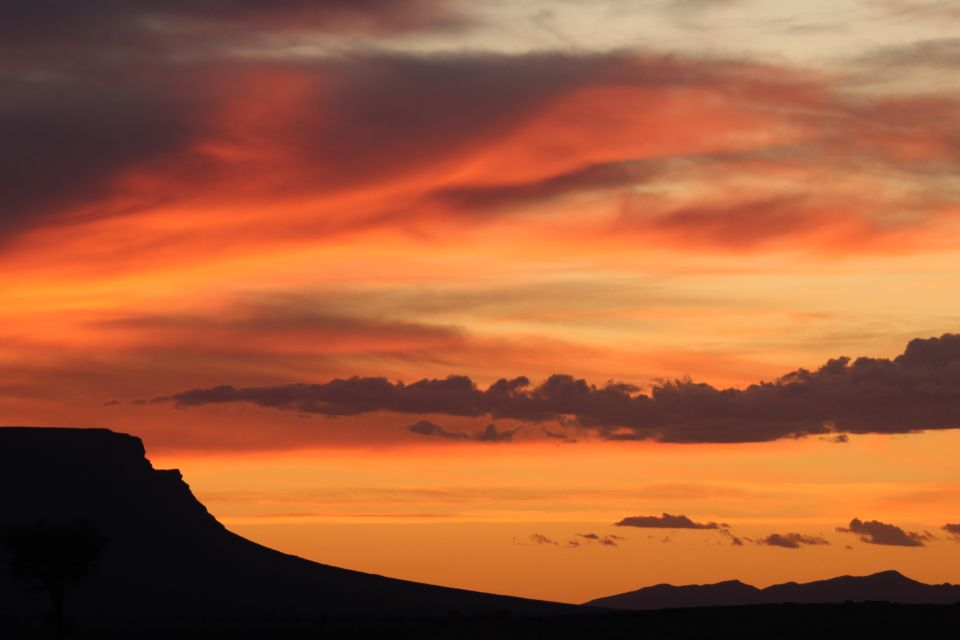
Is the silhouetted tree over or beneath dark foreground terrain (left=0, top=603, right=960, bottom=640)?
over

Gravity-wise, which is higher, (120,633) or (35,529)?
(35,529)

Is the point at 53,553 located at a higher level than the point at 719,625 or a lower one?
higher

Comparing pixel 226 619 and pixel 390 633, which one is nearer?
pixel 390 633

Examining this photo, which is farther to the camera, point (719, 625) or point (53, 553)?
point (53, 553)

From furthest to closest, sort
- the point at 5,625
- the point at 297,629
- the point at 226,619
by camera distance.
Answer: the point at 226,619
the point at 5,625
the point at 297,629

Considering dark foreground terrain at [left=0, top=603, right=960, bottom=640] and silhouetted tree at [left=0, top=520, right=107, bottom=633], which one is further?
silhouetted tree at [left=0, top=520, right=107, bottom=633]

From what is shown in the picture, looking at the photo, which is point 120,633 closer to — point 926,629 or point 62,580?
point 62,580

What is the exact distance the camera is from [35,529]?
13250cm

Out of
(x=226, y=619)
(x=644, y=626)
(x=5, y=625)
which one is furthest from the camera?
(x=226, y=619)

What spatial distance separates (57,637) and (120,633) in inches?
396

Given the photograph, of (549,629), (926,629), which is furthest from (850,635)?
(549,629)

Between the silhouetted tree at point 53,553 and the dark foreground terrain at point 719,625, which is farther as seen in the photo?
the silhouetted tree at point 53,553

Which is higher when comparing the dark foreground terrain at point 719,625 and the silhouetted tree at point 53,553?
the silhouetted tree at point 53,553

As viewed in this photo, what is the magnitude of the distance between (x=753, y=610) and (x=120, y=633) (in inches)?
2087
